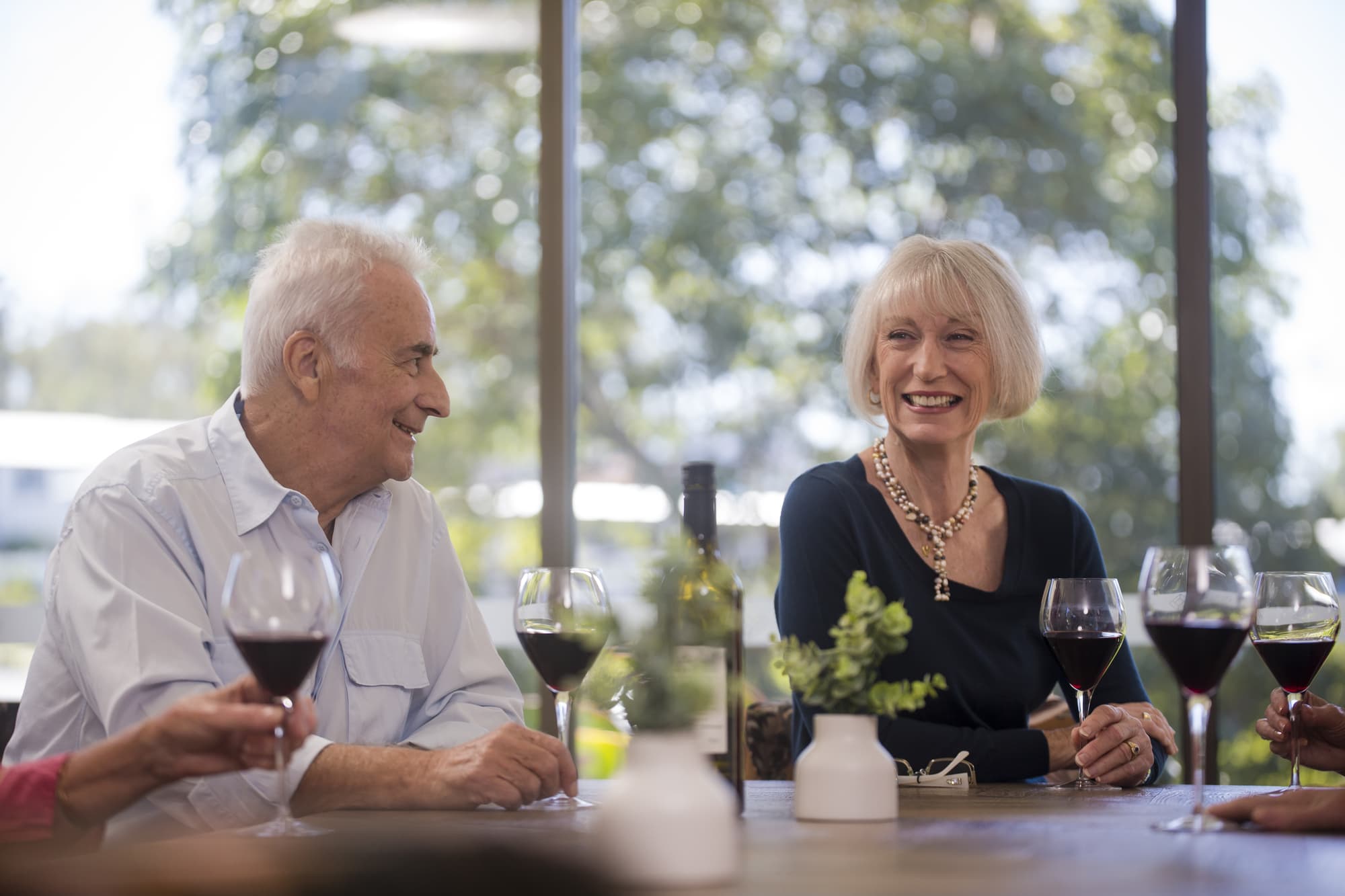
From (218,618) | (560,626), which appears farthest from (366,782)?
(218,618)

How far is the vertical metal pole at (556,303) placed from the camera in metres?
3.41

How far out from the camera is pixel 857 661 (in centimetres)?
125

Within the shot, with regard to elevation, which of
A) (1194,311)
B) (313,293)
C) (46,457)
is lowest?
(46,457)

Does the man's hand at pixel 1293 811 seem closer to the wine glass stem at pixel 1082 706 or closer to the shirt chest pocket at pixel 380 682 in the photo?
the wine glass stem at pixel 1082 706

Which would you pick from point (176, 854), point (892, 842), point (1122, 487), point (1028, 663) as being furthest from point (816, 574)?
point (1122, 487)

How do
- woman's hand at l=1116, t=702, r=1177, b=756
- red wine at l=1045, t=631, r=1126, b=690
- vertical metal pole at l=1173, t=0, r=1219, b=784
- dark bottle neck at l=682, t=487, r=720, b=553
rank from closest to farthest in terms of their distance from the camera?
dark bottle neck at l=682, t=487, r=720, b=553 < red wine at l=1045, t=631, r=1126, b=690 < woman's hand at l=1116, t=702, r=1177, b=756 < vertical metal pole at l=1173, t=0, r=1219, b=784

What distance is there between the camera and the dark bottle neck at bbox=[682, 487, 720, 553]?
4.28 feet

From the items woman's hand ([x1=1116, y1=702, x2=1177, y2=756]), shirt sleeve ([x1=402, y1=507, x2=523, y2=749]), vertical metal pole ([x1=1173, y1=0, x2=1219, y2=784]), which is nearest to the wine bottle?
shirt sleeve ([x1=402, y1=507, x2=523, y2=749])

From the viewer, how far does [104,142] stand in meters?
3.81

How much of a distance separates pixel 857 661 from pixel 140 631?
890mm

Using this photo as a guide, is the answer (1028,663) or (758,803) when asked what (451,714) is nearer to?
(758,803)

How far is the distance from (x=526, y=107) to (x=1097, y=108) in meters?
1.58

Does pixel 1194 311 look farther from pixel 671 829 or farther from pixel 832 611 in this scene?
pixel 671 829

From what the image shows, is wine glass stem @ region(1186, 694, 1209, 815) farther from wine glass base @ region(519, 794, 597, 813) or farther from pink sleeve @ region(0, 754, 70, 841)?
pink sleeve @ region(0, 754, 70, 841)
